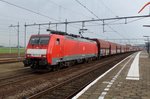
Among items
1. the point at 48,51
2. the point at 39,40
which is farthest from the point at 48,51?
the point at 39,40

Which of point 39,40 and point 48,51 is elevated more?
point 39,40

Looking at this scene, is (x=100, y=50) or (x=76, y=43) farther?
(x=100, y=50)

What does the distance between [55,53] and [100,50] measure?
21001 millimetres

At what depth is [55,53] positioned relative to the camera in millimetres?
17531

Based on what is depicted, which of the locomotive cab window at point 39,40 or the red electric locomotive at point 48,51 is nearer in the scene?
the red electric locomotive at point 48,51

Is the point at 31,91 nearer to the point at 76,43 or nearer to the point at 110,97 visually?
the point at 110,97

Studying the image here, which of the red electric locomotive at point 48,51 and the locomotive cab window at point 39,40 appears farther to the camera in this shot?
the locomotive cab window at point 39,40

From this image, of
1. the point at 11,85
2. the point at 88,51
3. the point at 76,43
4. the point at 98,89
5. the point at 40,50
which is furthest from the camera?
the point at 88,51

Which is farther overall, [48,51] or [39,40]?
[39,40]

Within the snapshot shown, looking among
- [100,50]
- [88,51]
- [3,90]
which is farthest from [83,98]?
[100,50]

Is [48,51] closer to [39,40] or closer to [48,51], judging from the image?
[48,51]

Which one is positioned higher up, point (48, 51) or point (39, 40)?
point (39, 40)

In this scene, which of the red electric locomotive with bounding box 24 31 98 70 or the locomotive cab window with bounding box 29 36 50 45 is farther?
the locomotive cab window with bounding box 29 36 50 45

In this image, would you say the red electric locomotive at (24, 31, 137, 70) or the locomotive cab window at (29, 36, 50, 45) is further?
the locomotive cab window at (29, 36, 50, 45)
